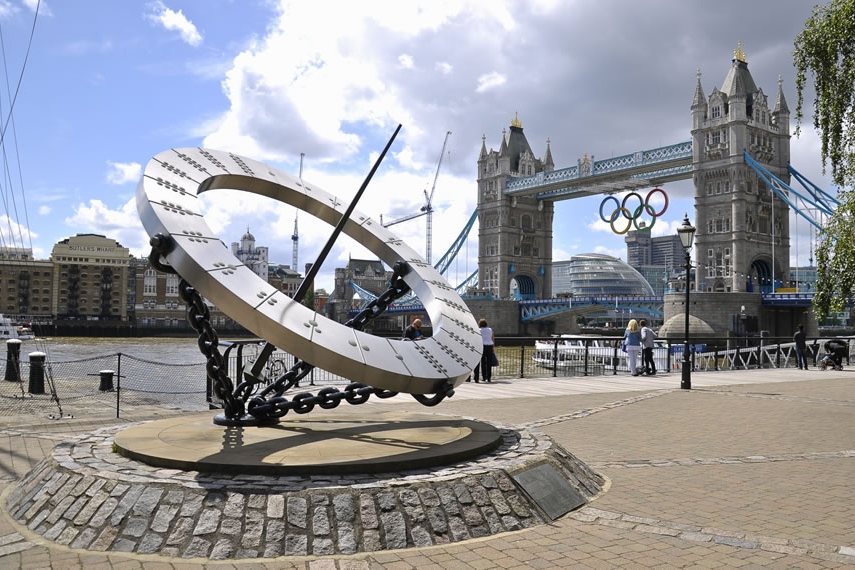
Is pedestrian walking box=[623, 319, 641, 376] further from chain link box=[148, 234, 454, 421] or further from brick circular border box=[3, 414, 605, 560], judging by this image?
brick circular border box=[3, 414, 605, 560]

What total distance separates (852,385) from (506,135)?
2981 inches

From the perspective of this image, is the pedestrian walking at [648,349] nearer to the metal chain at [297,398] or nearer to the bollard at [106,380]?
the bollard at [106,380]

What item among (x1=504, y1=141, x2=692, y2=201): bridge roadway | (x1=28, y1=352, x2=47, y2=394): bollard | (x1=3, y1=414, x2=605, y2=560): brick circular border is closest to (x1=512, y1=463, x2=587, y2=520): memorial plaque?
(x1=3, y1=414, x2=605, y2=560): brick circular border

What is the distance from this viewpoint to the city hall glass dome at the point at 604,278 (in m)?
109

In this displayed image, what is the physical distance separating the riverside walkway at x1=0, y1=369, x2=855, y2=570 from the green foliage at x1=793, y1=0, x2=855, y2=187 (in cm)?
383

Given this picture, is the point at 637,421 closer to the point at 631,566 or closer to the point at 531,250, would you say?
the point at 631,566

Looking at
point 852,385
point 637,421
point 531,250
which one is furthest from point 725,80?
point 637,421

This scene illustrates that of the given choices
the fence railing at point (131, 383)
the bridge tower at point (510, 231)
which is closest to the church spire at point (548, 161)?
the bridge tower at point (510, 231)

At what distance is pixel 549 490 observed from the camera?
4934 millimetres

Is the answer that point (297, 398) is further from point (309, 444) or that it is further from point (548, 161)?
point (548, 161)

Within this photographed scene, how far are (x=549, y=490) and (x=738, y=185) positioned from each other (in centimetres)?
5494

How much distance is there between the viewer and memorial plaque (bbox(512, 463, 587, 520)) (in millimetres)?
4777

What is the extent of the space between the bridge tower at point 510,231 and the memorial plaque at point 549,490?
74737 mm

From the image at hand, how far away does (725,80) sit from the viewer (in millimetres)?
57625
